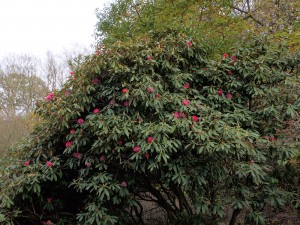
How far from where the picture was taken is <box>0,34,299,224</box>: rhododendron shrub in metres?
3.17

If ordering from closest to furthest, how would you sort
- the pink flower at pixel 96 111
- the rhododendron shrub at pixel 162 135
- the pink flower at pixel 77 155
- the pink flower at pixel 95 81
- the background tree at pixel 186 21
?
the rhododendron shrub at pixel 162 135, the pink flower at pixel 96 111, the pink flower at pixel 77 155, the pink flower at pixel 95 81, the background tree at pixel 186 21

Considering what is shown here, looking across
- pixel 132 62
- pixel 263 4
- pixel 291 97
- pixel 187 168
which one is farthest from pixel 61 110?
pixel 263 4

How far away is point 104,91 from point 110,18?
16.6 feet

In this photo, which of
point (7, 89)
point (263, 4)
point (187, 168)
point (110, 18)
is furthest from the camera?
point (7, 89)

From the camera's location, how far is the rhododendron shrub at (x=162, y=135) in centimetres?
317

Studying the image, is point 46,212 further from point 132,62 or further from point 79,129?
point 132,62

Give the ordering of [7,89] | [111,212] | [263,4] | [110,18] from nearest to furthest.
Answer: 1. [111,212]
2. [110,18]
3. [263,4]
4. [7,89]

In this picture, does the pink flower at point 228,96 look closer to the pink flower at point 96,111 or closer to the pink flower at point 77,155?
the pink flower at point 96,111

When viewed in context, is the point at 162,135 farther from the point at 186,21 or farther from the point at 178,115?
the point at 186,21

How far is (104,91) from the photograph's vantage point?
3.49m

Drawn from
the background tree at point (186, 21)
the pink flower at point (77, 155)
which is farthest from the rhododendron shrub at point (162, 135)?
the background tree at point (186, 21)

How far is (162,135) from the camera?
9.88 feet

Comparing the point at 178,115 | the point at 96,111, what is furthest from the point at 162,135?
the point at 96,111

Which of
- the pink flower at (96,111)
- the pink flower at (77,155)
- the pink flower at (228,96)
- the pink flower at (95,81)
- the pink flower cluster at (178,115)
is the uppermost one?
the pink flower at (95,81)
